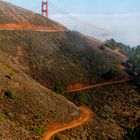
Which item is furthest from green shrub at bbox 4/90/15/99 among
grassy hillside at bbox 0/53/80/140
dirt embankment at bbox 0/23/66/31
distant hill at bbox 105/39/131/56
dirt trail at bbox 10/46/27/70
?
distant hill at bbox 105/39/131/56

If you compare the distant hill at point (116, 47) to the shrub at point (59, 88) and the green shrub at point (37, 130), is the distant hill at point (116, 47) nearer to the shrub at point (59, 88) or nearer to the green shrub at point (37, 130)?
the shrub at point (59, 88)

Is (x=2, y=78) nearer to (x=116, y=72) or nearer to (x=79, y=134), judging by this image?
(x=79, y=134)

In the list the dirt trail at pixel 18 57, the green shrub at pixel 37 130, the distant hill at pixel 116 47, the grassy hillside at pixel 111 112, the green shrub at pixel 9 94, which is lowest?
the distant hill at pixel 116 47

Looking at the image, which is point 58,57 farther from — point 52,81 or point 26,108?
point 26,108

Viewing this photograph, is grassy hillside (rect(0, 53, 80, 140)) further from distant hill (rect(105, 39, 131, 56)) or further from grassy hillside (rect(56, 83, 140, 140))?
distant hill (rect(105, 39, 131, 56))

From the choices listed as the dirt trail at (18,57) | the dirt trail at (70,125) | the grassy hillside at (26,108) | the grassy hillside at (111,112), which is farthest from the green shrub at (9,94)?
the dirt trail at (18,57)

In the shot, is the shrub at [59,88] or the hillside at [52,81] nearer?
the hillside at [52,81]

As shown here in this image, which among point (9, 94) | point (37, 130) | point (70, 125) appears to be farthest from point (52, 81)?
point (37, 130)

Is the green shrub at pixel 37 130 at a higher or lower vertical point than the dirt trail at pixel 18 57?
lower
